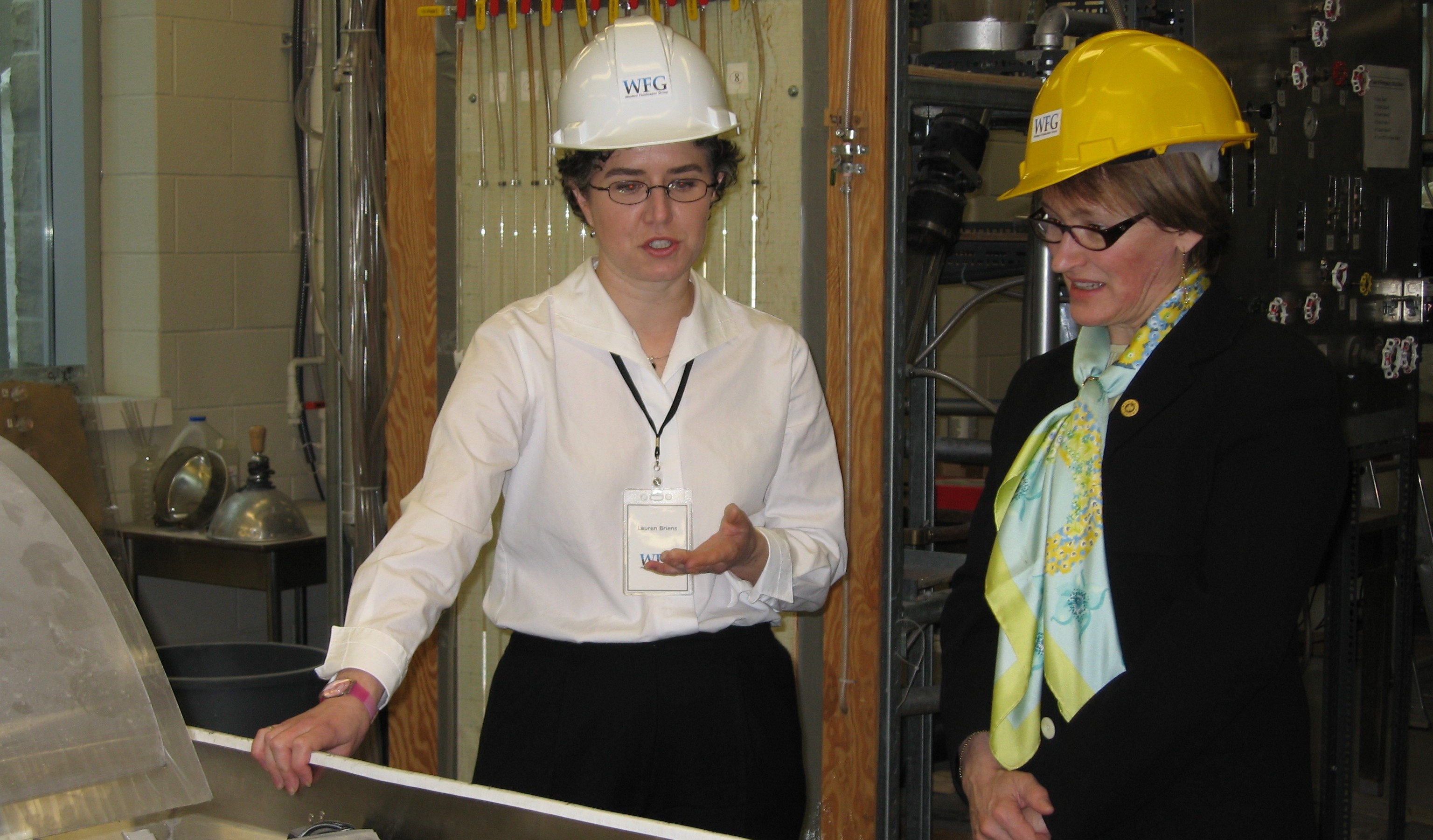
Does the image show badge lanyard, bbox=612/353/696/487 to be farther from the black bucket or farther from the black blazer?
the black bucket

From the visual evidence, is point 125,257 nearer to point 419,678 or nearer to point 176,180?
point 176,180

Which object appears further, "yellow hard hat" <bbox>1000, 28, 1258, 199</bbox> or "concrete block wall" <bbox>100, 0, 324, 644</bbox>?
"concrete block wall" <bbox>100, 0, 324, 644</bbox>

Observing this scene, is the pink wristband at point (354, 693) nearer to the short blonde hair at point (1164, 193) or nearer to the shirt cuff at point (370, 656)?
the shirt cuff at point (370, 656)

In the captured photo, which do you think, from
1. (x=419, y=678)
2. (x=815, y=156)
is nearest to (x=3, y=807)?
(x=419, y=678)

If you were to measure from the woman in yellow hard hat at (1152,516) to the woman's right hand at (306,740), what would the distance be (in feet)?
2.20

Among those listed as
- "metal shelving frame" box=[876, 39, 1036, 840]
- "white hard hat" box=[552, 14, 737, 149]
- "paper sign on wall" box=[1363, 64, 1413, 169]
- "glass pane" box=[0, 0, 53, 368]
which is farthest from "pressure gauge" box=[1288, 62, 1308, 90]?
"glass pane" box=[0, 0, 53, 368]

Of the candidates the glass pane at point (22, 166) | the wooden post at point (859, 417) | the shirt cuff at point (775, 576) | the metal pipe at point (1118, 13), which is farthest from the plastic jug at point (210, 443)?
the metal pipe at point (1118, 13)

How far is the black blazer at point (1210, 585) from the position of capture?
4.10ft

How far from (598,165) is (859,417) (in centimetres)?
66

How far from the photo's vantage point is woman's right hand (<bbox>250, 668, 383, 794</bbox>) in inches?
46.4

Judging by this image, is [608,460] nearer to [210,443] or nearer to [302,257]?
[210,443]

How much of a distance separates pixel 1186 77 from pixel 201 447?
2916mm

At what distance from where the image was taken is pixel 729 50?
85.5 inches

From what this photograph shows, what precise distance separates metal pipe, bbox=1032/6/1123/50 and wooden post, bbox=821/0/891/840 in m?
0.31
